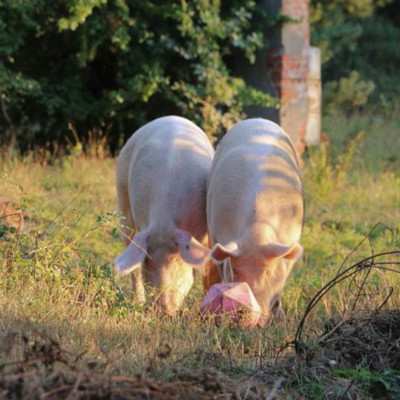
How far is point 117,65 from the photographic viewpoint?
12195mm

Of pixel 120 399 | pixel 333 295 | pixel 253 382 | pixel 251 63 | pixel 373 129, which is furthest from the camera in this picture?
pixel 373 129

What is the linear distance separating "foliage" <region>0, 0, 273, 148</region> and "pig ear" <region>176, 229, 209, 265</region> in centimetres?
490

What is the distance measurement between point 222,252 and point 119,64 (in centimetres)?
641

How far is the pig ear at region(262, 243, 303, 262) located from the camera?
5820 mm

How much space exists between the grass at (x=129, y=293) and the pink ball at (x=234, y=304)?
0.09 meters

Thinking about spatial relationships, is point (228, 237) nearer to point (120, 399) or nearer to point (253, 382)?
point (253, 382)

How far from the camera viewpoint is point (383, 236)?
9.02 metres

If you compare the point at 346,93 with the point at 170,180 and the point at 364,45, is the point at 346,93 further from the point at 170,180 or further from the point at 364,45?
the point at 170,180

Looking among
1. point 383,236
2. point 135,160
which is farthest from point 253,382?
point 383,236

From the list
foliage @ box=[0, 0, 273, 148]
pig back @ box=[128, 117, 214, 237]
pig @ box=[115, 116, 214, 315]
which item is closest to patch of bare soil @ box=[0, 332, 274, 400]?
pig @ box=[115, 116, 214, 315]

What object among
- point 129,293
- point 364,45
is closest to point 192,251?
point 129,293

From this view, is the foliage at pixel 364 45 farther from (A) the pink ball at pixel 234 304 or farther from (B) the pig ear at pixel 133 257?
(A) the pink ball at pixel 234 304

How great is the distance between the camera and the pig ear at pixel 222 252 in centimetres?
580

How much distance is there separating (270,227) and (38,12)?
606 cm
